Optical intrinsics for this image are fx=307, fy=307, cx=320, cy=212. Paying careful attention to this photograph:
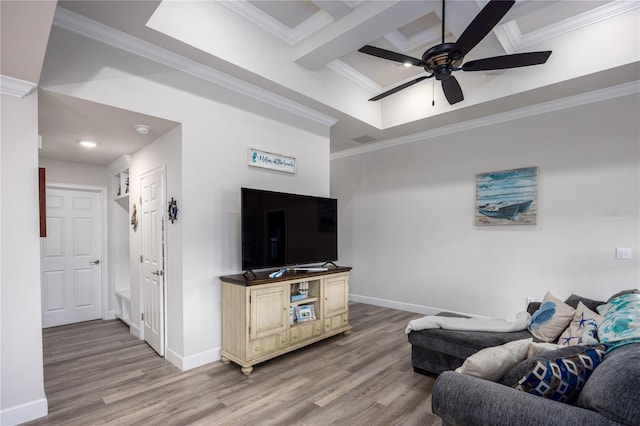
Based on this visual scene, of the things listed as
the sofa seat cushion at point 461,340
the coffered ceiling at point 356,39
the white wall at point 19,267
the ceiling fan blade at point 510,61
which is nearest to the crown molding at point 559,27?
the coffered ceiling at point 356,39

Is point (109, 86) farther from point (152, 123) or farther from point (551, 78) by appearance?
point (551, 78)

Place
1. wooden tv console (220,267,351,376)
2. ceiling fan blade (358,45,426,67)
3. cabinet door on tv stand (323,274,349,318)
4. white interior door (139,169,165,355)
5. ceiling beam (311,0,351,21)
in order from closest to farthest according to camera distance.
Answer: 1. ceiling fan blade (358,45,426,67)
2. ceiling beam (311,0,351,21)
3. wooden tv console (220,267,351,376)
4. white interior door (139,169,165,355)
5. cabinet door on tv stand (323,274,349,318)

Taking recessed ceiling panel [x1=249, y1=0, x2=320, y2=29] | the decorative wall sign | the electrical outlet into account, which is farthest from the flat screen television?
the electrical outlet

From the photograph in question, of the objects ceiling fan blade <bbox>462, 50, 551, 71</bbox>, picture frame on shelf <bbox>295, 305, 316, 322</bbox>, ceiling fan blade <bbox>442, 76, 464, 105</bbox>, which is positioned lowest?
picture frame on shelf <bbox>295, 305, 316, 322</bbox>

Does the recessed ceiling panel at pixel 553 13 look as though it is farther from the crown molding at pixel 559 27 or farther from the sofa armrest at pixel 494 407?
the sofa armrest at pixel 494 407

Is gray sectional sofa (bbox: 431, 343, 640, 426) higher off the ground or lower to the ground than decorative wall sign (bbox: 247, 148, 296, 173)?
lower

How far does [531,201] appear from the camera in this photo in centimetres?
404

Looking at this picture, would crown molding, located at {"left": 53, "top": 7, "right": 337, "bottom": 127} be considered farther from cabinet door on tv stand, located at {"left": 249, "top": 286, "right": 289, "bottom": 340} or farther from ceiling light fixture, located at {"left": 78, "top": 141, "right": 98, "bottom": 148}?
cabinet door on tv stand, located at {"left": 249, "top": 286, "right": 289, "bottom": 340}

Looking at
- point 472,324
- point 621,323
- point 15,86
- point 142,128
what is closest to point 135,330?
point 142,128

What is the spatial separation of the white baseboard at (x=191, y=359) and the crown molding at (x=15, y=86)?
101 inches

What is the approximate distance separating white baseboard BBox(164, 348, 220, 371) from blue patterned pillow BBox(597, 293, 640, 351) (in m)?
3.18

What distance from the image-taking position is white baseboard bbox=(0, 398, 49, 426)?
7.11 ft

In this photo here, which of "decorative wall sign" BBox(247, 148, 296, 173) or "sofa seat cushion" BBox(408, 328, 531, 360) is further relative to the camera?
"decorative wall sign" BBox(247, 148, 296, 173)

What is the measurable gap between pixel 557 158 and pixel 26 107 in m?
5.42
